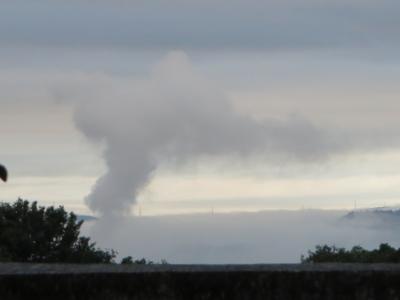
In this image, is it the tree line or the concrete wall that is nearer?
the concrete wall

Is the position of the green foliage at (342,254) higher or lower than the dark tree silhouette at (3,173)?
higher

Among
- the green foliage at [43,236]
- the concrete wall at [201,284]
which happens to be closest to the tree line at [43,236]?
the green foliage at [43,236]

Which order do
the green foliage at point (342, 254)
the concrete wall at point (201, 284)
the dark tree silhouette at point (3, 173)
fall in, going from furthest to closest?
the green foliage at point (342, 254), the concrete wall at point (201, 284), the dark tree silhouette at point (3, 173)

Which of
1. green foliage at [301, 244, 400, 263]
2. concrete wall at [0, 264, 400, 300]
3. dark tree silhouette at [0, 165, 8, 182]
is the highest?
green foliage at [301, 244, 400, 263]

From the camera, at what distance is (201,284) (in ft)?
35.9

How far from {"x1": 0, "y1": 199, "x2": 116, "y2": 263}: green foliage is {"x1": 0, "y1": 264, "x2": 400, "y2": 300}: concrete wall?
5875 centimetres

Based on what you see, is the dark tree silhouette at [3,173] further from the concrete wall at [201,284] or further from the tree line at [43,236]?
the tree line at [43,236]

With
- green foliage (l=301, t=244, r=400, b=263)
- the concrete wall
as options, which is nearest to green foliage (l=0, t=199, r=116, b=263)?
green foliage (l=301, t=244, r=400, b=263)

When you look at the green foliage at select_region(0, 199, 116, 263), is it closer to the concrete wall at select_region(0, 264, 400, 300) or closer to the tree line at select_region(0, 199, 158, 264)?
the tree line at select_region(0, 199, 158, 264)

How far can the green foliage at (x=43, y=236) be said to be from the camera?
2815 inches

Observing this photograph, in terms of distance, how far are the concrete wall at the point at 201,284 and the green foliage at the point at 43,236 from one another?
58745 mm

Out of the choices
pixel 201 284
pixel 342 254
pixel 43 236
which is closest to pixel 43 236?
pixel 43 236

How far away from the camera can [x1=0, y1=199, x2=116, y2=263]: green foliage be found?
71500 millimetres

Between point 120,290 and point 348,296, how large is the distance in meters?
1.88
